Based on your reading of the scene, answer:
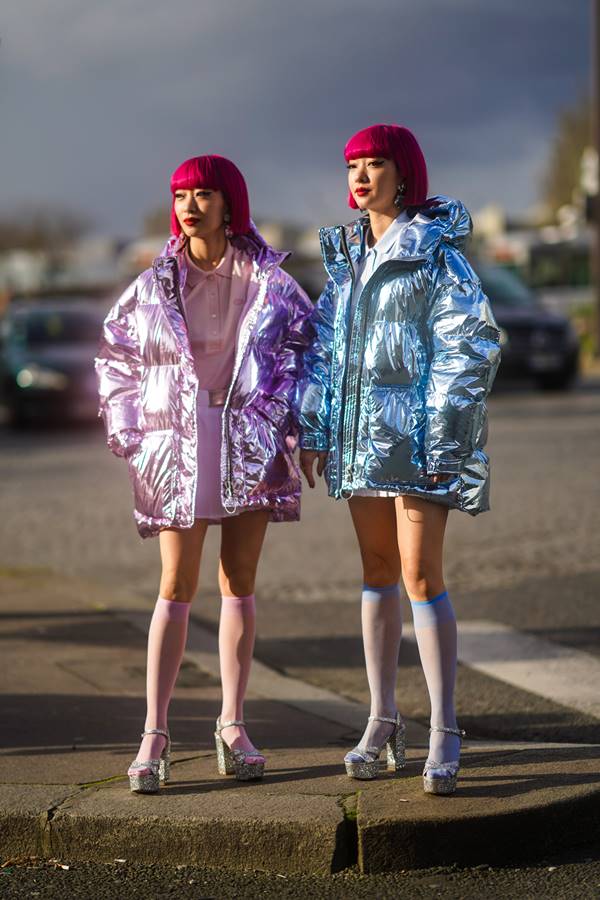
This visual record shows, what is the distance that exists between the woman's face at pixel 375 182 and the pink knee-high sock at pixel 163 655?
1290mm

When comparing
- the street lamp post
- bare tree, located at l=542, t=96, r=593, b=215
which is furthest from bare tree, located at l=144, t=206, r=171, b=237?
the street lamp post

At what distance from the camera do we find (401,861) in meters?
3.81

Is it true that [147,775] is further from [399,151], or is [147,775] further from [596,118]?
[596,118]

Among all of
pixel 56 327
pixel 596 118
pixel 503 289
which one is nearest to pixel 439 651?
pixel 56 327

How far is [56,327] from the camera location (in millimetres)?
20547

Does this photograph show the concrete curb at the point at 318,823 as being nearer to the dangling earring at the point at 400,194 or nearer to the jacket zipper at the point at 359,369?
the jacket zipper at the point at 359,369

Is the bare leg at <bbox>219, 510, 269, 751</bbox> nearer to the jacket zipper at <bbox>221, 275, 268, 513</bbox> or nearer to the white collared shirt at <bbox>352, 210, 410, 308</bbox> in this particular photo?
the jacket zipper at <bbox>221, 275, 268, 513</bbox>

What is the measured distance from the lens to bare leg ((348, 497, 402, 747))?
432 cm

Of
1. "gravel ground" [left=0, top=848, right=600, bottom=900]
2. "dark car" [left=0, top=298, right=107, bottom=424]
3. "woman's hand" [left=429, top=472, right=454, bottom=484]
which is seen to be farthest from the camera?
"dark car" [left=0, top=298, right=107, bottom=424]

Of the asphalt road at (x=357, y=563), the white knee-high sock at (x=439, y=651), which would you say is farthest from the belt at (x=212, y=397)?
the asphalt road at (x=357, y=563)

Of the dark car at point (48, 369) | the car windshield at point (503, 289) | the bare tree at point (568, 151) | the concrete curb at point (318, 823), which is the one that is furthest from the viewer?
the bare tree at point (568, 151)

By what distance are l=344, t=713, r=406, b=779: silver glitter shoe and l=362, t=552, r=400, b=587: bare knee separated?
40 centimetres

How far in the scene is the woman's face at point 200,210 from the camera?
441 centimetres

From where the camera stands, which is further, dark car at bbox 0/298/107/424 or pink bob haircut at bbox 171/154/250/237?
dark car at bbox 0/298/107/424
